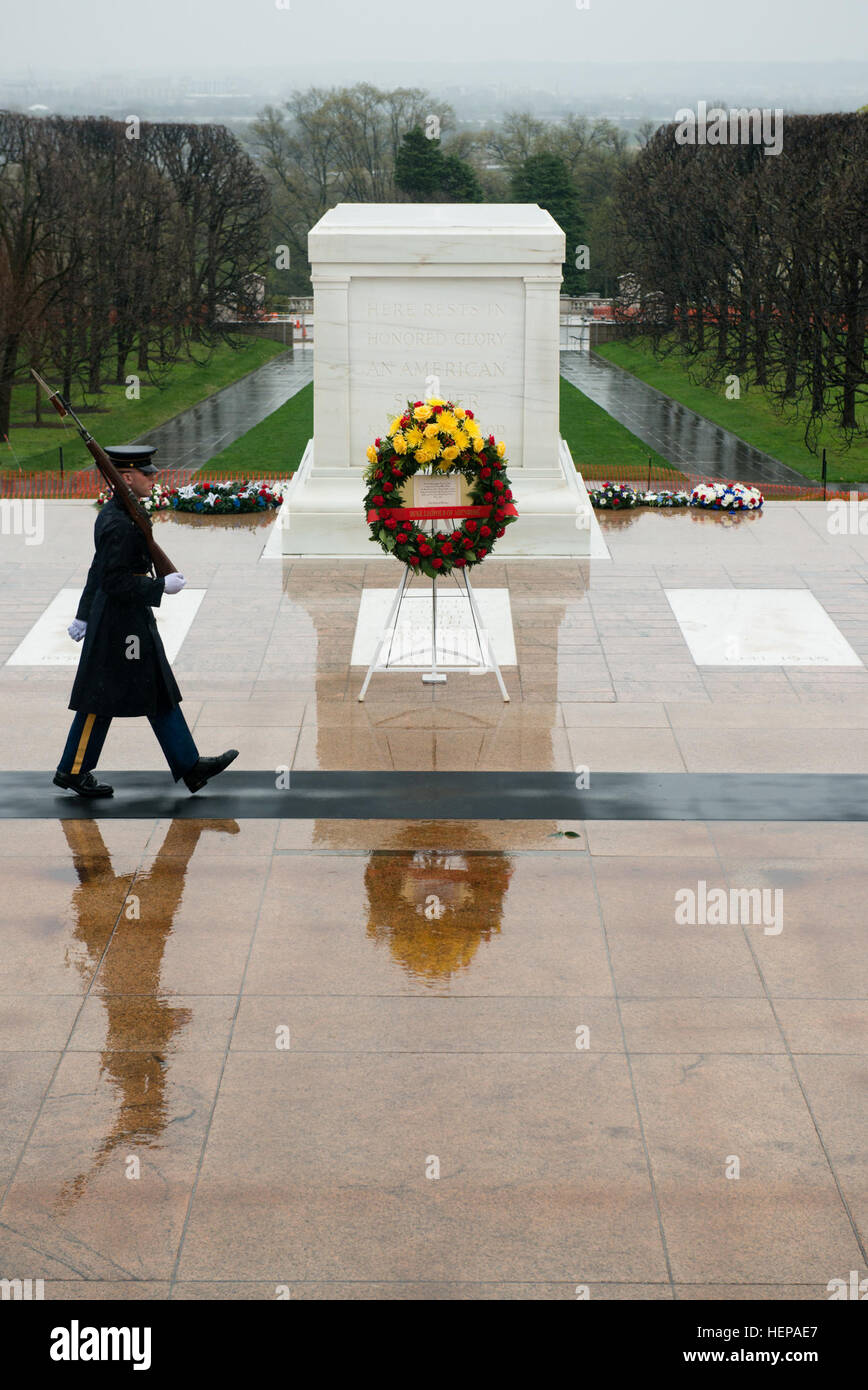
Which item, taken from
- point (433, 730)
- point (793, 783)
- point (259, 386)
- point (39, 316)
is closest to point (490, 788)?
point (433, 730)

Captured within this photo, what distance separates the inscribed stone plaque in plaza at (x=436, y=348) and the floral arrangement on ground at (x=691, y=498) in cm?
226

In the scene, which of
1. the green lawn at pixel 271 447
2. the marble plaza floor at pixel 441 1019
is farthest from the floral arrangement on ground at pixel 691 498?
the green lawn at pixel 271 447

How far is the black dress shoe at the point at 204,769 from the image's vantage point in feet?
27.1

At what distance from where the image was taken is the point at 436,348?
13.8 meters

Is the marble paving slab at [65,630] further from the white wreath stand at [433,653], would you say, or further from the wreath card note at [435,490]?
the wreath card note at [435,490]

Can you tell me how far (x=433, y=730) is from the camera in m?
9.45

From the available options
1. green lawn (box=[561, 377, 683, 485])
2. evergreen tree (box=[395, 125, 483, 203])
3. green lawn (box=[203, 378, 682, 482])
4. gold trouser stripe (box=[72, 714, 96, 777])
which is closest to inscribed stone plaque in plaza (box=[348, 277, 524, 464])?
gold trouser stripe (box=[72, 714, 96, 777])

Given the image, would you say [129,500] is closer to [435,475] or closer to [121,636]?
[121,636]

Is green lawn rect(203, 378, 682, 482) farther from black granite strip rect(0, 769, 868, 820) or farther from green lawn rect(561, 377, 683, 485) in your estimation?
black granite strip rect(0, 769, 868, 820)

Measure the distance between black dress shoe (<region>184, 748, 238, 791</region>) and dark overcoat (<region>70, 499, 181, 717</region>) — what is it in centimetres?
40

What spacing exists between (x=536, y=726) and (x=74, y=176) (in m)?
37.6

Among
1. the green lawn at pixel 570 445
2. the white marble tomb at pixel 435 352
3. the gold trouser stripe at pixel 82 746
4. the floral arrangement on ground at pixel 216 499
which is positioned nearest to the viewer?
the gold trouser stripe at pixel 82 746

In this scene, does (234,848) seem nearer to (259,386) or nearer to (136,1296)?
(136,1296)
